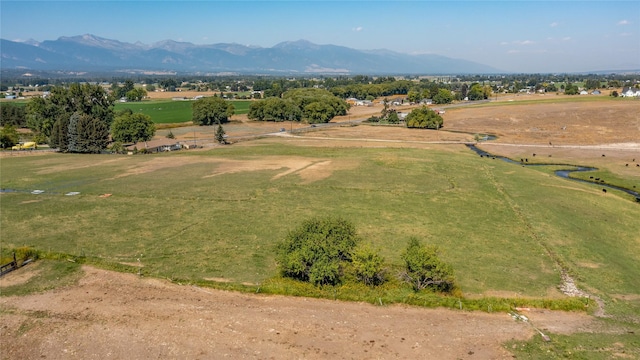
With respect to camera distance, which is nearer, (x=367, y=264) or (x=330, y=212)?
(x=367, y=264)

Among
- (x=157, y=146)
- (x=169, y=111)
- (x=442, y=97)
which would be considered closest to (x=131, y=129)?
(x=157, y=146)

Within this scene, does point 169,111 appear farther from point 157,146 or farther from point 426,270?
point 426,270

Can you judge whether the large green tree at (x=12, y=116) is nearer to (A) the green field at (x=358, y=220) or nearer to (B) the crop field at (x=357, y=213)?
(B) the crop field at (x=357, y=213)

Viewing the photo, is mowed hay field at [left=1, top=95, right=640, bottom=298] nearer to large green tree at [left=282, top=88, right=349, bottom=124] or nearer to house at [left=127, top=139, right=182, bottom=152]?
house at [left=127, top=139, right=182, bottom=152]

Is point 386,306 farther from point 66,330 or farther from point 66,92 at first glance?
point 66,92

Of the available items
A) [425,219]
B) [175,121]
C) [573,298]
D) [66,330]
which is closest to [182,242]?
[66,330]

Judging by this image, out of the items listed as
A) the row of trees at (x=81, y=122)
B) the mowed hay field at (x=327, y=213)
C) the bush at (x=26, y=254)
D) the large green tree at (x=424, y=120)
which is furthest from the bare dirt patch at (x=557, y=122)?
the bush at (x=26, y=254)

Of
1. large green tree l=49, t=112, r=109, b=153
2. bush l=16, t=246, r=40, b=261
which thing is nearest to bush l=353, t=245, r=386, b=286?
bush l=16, t=246, r=40, b=261

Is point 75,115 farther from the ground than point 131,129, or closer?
farther from the ground
